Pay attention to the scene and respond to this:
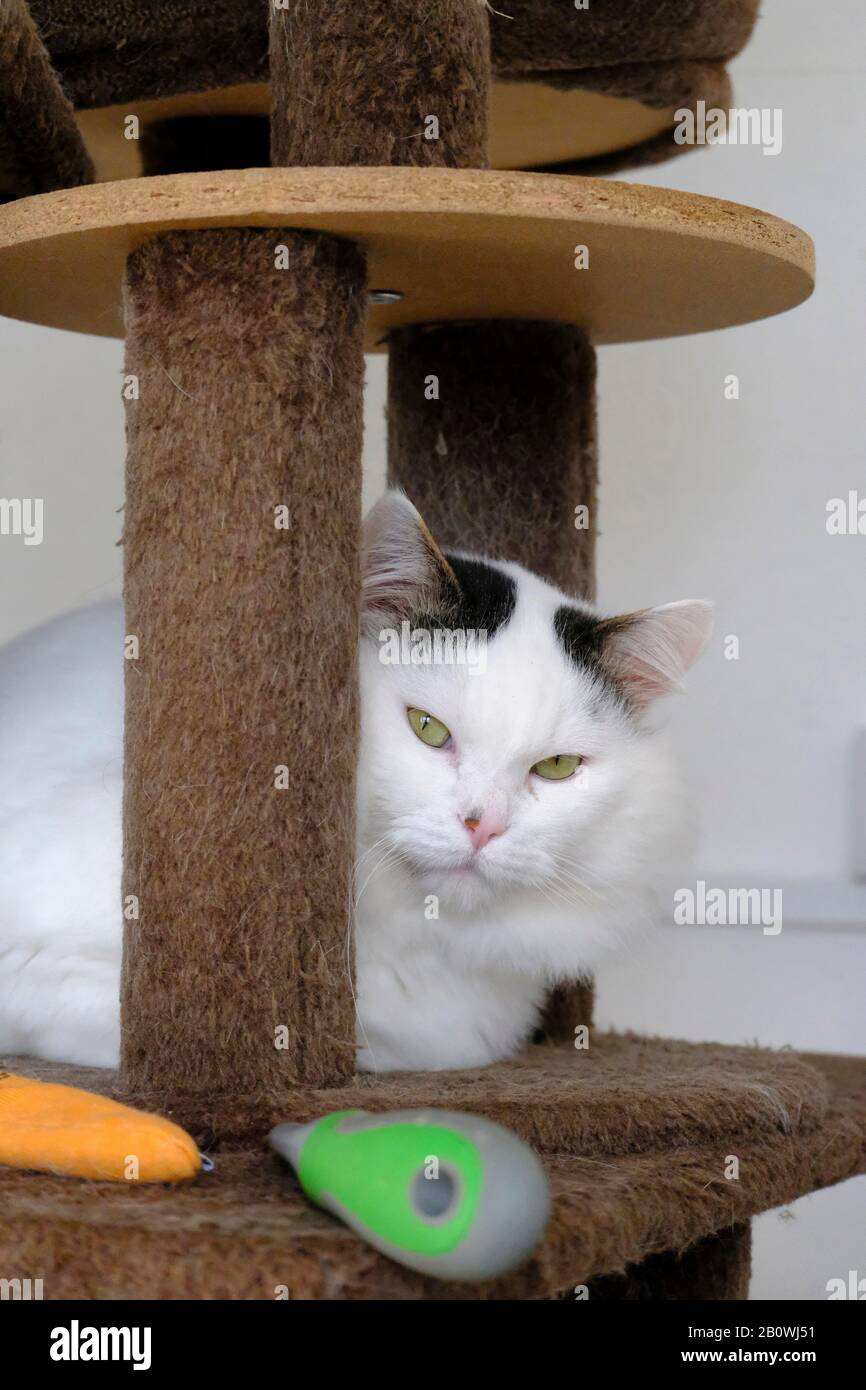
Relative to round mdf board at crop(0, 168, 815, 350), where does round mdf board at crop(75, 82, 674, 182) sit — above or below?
above

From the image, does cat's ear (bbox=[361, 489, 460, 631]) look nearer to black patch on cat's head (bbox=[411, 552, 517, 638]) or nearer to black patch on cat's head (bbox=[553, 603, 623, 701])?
black patch on cat's head (bbox=[411, 552, 517, 638])

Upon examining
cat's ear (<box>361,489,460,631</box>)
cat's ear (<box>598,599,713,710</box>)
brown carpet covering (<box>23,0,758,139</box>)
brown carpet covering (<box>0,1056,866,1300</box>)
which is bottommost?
brown carpet covering (<box>0,1056,866,1300</box>)

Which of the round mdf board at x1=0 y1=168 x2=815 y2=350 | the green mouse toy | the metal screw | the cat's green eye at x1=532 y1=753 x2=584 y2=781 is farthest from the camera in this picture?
the metal screw

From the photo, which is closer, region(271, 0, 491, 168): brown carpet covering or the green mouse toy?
the green mouse toy

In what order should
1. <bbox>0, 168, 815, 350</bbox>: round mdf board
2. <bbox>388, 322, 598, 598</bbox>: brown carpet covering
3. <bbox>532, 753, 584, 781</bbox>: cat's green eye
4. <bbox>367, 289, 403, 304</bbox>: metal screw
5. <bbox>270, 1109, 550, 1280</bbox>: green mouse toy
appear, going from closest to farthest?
<bbox>270, 1109, 550, 1280</bbox>: green mouse toy
<bbox>0, 168, 815, 350</bbox>: round mdf board
<bbox>532, 753, 584, 781</bbox>: cat's green eye
<bbox>367, 289, 403, 304</bbox>: metal screw
<bbox>388, 322, 598, 598</bbox>: brown carpet covering

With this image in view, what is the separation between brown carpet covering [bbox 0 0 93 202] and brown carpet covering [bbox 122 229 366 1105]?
28 cm

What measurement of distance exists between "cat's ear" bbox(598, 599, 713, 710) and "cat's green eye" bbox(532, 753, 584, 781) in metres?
0.13

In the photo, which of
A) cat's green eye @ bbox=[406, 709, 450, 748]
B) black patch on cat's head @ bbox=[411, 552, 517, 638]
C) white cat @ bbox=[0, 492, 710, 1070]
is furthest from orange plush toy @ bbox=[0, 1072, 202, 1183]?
black patch on cat's head @ bbox=[411, 552, 517, 638]

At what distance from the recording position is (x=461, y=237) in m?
1.31

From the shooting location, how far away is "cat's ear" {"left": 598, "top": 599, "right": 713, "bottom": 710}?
1505 mm

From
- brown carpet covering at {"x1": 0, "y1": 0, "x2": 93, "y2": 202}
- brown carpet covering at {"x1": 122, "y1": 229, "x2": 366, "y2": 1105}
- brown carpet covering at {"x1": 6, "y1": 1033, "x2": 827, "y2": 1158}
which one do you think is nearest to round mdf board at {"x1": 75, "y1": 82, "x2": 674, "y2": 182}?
brown carpet covering at {"x1": 0, "y1": 0, "x2": 93, "y2": 202}

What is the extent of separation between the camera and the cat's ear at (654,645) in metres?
1.50

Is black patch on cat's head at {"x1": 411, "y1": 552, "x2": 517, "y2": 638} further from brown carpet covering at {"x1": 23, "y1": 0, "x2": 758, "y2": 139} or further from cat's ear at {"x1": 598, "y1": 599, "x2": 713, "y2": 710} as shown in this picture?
brown carpet covering at {"x1": 23, "y1": 0, "x2": 758, "y2": 139}

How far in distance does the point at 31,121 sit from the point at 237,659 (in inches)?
24.5
